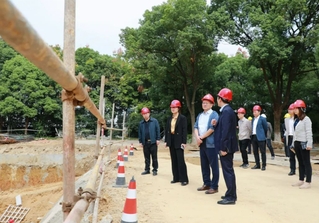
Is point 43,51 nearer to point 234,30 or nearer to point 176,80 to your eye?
point 234,30

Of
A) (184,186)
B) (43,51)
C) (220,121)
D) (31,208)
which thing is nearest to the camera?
(43,51)

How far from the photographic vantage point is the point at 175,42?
64.1 feet

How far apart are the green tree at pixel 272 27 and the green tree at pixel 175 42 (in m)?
1.19

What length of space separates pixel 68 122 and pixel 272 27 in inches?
668

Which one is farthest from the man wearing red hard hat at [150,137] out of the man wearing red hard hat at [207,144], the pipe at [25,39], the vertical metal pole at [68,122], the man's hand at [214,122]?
the pipe at [25,39]

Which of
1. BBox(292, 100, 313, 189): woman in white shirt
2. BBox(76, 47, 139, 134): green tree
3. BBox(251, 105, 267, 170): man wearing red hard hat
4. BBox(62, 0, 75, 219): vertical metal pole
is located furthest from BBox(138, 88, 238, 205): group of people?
BBox(76, 47, 139, 134): green tree

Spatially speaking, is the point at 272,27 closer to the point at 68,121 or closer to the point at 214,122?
the point at 214,122

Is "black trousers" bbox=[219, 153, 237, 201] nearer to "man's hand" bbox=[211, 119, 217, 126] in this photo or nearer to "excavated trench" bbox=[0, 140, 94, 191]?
"man's hand" bbox=[211, 119, 217, 126]

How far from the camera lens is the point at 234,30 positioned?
18.9 metres

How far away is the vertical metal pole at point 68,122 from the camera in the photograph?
274 cm

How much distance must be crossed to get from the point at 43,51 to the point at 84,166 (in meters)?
15.6

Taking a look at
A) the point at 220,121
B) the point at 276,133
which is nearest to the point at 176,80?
the point at 276,133

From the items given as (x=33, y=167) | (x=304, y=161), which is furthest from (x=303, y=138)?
(x=33, y=167)

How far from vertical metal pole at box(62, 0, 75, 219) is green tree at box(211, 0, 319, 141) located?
614 inches
